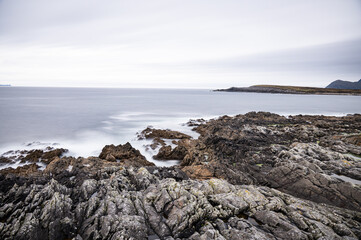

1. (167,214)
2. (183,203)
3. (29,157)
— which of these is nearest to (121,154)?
(29,157)

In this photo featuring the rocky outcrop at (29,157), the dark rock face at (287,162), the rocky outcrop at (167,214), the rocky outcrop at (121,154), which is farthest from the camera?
the rocky outcrop at (29,157)

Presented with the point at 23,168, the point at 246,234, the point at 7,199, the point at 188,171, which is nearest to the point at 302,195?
the point at 246,234

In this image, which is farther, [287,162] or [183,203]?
[287,162]

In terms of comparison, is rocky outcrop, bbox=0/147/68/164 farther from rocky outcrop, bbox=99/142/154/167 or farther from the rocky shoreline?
rocky outcrop, bbox=99/142/154/167

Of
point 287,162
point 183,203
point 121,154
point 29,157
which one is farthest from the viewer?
point 121,154

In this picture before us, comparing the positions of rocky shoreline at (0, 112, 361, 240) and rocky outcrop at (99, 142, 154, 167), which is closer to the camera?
rocky shoreline at (0, 112, 361, 240)

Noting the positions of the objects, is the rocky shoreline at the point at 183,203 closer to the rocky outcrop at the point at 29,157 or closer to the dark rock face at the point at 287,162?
the dark rock face at the point at 287,162

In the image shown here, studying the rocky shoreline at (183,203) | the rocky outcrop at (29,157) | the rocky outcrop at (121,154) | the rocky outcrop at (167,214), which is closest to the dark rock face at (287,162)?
the rocky shoreline at (183,203)

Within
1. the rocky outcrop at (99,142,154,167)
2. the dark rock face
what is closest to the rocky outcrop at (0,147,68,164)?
the rocky outcrop at (99,142,154,167)

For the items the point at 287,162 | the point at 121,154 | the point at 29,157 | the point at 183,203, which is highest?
the point at 287,162

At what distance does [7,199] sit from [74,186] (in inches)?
101

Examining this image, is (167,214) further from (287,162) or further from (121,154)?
(287,162)

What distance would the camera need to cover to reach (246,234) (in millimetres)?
6277

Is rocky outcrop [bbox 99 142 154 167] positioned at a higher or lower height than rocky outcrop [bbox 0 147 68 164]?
higher
